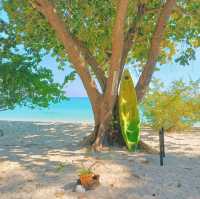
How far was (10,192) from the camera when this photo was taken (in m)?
4.58

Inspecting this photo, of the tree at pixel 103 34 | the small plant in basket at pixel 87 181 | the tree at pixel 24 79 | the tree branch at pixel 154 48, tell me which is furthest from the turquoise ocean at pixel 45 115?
the small plant in basket at pixel 87 181

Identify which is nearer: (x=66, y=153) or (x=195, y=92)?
(x=66, y=153)

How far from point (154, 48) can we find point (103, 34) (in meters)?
1.49

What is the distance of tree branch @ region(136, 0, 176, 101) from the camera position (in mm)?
7223

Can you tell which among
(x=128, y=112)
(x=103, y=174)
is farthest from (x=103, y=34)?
(x=103, y=174)

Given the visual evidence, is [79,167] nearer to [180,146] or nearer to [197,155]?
[197,155]

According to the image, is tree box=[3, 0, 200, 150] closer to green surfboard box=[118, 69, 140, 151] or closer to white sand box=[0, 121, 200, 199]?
green surfboard box=[118, 69, 140, 151]

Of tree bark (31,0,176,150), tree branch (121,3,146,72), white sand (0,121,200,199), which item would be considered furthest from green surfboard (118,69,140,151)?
tree branch (121,3,146,72)

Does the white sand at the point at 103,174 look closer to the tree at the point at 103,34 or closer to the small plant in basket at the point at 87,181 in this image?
the small plant in basket at the point at 87,181

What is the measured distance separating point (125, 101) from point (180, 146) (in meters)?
1.78

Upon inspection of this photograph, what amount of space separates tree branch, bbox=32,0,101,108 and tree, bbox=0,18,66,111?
7.07 ft

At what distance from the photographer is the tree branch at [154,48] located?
7223 millimetres

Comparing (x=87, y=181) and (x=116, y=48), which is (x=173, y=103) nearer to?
(x=116, y=48)

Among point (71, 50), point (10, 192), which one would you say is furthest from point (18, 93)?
point (10, 192)
